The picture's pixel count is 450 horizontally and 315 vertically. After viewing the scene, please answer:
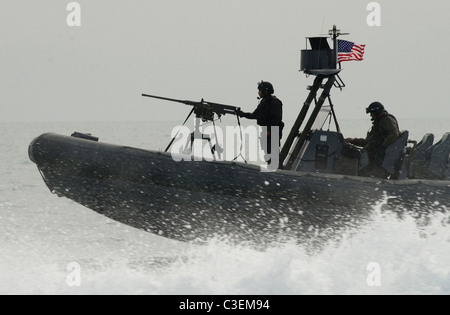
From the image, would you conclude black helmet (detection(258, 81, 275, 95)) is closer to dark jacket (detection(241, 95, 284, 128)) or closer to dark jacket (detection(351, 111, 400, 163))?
dark jacket (detection(241, 95, 284, 128))

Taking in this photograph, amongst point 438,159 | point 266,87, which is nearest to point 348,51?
point 266,87

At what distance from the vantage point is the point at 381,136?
9.23 m

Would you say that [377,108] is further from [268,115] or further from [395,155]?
[268,115]

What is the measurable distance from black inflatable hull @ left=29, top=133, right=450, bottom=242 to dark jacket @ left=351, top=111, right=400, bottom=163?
0.68 m

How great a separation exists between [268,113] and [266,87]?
35 cm

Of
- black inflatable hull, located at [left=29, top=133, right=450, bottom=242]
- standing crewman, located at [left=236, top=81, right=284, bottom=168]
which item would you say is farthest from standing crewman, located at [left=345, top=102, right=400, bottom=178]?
standing crewman, located at [left=236, top=81, right=284, bottom=168]

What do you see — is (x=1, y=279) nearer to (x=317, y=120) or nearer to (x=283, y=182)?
(x=283, y=182)

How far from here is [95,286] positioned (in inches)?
352

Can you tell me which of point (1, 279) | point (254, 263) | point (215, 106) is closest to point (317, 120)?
point (215, 106)
